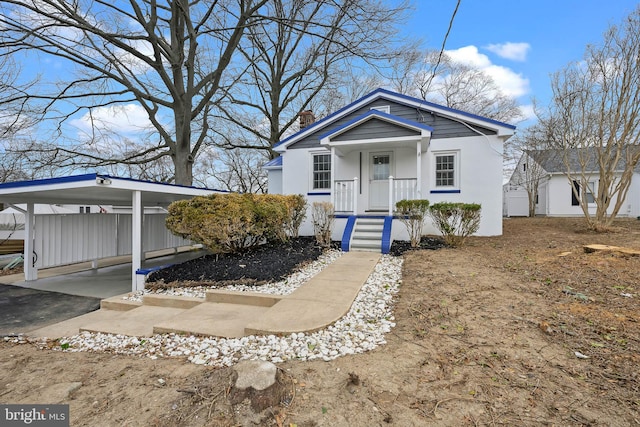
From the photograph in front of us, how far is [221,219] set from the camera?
6.21 metres

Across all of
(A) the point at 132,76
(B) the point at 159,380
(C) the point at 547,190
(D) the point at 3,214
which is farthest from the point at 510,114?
(D) the point at 3,214

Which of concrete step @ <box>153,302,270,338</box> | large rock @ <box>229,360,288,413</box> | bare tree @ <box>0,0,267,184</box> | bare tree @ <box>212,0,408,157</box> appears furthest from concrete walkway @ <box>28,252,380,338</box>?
bare tree @ <box>212,0,408,157</box>

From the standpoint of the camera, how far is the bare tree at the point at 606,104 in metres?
9.01

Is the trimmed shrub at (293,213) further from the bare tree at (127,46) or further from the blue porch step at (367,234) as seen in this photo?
the bare tree at (127,46)

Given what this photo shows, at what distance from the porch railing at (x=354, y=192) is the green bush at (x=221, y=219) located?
3.02 m

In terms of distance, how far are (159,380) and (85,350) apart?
1743 mm

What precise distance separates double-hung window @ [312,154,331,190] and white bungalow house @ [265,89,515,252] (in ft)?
0.13

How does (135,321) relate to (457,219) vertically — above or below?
below

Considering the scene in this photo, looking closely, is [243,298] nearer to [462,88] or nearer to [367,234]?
Result: [367,234]

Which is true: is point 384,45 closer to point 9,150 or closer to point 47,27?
point 47,27

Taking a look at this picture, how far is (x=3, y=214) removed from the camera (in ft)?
47.2

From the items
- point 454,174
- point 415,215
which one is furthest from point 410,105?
point 415,215

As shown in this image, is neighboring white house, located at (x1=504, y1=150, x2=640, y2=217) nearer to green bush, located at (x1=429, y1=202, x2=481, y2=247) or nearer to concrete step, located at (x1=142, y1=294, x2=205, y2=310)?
green bush, located at (x1=429, y1=202, x2=481, y2=247)

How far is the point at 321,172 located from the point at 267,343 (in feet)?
29.0
